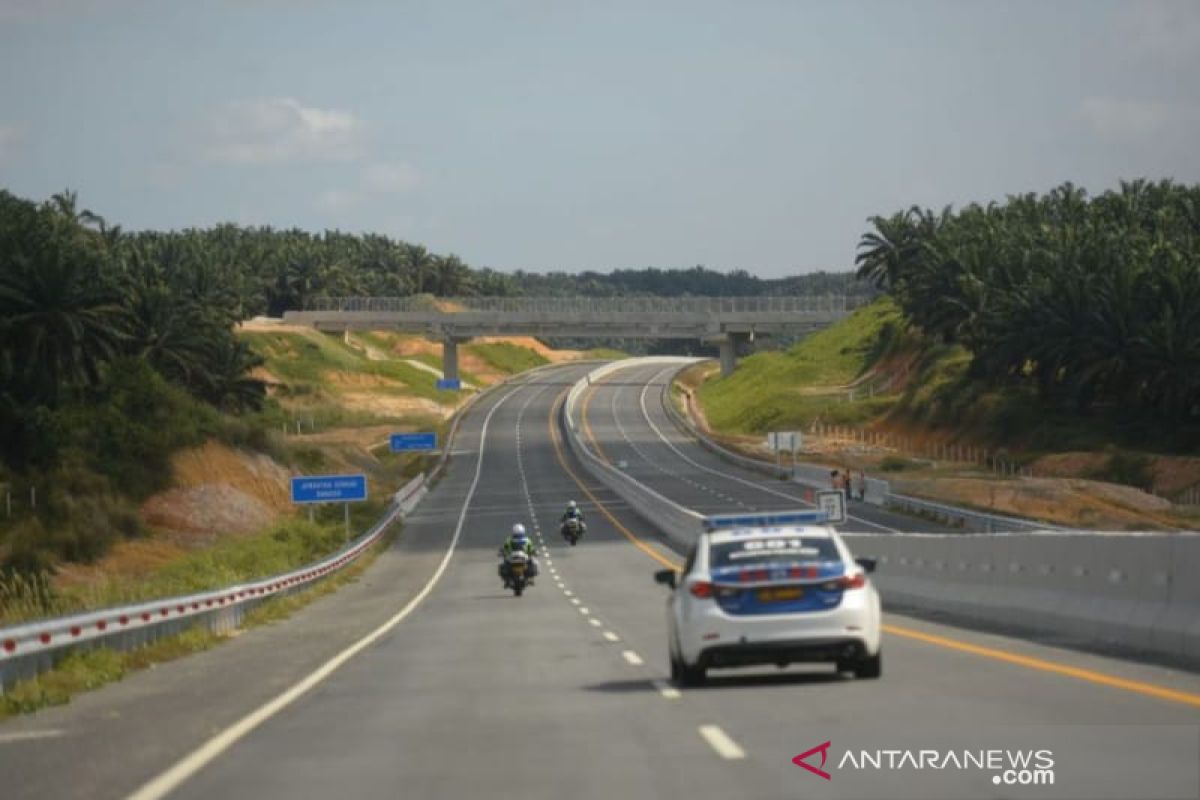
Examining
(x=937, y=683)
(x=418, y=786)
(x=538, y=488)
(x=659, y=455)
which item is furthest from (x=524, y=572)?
(x=659, y=455)

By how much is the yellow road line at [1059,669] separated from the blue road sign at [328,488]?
172 ft

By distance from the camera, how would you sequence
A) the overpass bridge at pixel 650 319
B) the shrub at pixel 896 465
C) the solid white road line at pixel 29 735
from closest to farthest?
the solid white road line at pixel 29 735 < the shrub at pixel 896 465 < the overpass bridge at pixel 650 319

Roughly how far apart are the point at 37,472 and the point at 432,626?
68703 mm

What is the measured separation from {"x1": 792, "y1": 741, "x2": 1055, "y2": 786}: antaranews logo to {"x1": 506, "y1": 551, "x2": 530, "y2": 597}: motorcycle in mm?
34519

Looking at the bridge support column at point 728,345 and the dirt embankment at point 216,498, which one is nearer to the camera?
the dirt embankment at point 216,498

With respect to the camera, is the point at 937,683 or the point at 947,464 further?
the point at 947,464

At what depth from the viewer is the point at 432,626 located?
3644 centimetres

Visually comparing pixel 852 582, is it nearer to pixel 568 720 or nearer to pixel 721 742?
pixel 568 720

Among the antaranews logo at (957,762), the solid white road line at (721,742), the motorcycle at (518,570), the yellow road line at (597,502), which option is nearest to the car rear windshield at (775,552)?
the solid white road line at (721,742)

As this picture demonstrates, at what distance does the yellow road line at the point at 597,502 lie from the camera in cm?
6900

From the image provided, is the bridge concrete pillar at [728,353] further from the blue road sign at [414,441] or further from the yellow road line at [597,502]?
the blue road sign at [414,441]

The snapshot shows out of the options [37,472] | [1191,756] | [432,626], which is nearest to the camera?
[1191,756]

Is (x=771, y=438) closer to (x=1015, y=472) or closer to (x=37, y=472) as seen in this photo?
(x=1015, y=472)

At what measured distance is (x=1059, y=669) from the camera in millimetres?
20203
